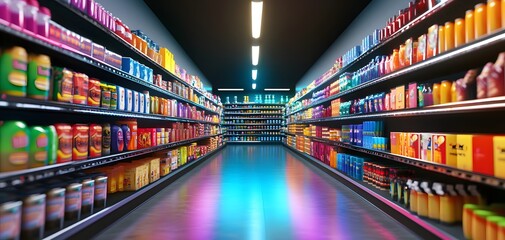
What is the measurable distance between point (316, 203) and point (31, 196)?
3068 mm

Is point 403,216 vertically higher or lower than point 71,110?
lower

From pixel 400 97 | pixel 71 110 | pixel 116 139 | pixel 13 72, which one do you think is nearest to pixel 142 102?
pixel 116 139

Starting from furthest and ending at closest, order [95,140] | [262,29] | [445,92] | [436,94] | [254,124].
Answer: [254,124] → [262,29] → [95,140] → [436,94] → [445,92]

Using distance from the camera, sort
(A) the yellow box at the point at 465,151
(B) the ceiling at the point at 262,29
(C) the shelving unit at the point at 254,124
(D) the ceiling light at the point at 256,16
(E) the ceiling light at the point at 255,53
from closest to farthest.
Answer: (A) the yellow box at the point at 465,151
(D) the ceiling light at the point at 256,16
(B) the ceiling at the point at 262,29
(E) the ceiling light at the point at 255,53
(C) the shelving unit at the point at 254,124

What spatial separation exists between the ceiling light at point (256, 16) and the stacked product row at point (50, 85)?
132 inches

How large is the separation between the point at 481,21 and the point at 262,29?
19.2 feet

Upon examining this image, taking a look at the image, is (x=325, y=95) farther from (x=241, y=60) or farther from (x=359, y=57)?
(x=241, y=60)

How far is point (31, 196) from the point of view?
2.01 metres

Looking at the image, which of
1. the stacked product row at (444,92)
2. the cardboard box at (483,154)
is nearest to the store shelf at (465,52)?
the stacked product row at (444,92)

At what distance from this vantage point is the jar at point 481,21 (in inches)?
82.7

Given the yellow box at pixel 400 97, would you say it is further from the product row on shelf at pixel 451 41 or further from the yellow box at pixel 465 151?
the yellow box at pixel 465 151

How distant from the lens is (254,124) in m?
18.4

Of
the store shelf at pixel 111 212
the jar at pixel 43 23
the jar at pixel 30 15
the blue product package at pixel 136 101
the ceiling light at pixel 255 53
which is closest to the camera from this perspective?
the jar at pixel 30 15

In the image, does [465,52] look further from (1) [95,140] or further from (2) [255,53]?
(2) [255,53]
